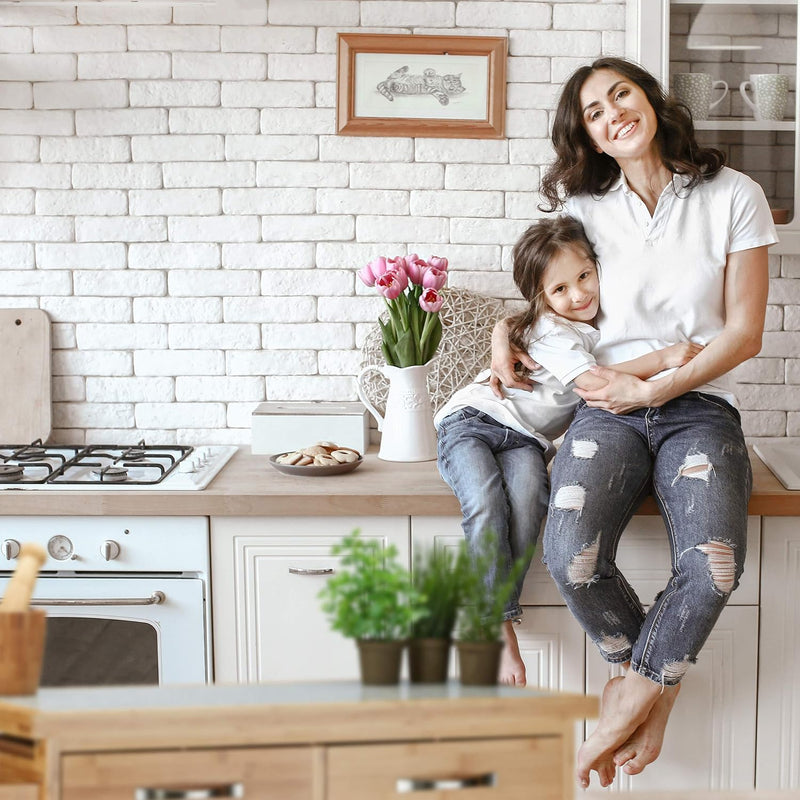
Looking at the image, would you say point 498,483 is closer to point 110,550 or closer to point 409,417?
point 409,417

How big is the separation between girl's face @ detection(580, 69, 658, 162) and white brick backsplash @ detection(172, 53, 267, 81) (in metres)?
0.90

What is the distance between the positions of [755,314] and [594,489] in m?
0.52

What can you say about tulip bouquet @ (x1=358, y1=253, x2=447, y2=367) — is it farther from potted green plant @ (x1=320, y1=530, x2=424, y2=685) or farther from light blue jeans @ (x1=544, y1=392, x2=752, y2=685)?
potted green plant @ (x1=320, y1=530, x2=424, y2=685)

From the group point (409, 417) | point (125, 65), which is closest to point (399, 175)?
point (409, 417)

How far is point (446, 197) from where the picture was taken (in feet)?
8.18

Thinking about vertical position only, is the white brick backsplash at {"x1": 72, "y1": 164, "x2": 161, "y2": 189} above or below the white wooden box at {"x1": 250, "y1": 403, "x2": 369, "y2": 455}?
above

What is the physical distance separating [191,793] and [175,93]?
200 centimetres

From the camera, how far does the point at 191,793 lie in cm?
89

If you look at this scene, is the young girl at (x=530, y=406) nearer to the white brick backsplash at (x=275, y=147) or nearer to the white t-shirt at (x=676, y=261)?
the white t-shirt at (x=676, y=261)

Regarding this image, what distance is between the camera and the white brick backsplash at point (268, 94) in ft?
8.07

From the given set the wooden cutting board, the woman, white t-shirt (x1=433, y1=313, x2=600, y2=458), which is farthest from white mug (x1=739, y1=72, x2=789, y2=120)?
the wooden cutting board

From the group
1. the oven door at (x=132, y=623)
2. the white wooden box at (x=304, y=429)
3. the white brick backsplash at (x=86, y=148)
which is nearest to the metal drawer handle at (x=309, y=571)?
the oven door at (x=132, y=623)

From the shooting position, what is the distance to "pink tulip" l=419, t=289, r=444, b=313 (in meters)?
2.22

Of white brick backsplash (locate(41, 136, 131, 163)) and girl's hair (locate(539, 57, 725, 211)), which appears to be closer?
girl's hair (locate(539, 57, 725, 211))
